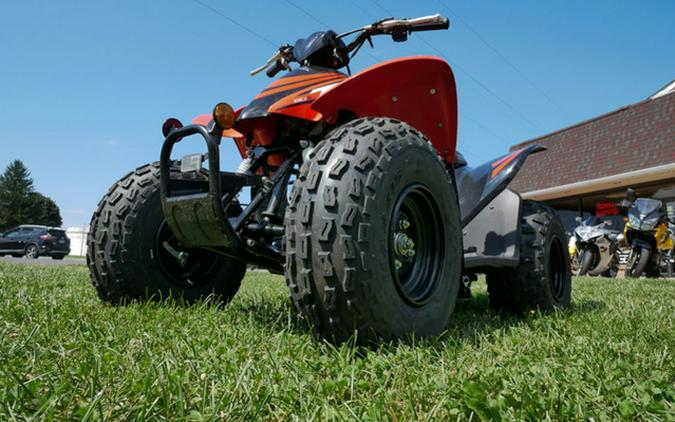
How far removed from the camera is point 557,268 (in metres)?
3.47

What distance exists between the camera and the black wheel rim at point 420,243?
206 cm

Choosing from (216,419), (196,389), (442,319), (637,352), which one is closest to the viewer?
(216,419)

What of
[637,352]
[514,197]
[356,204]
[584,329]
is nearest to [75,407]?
[356,204]

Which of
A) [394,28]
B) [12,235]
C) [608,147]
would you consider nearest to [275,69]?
[394,28]

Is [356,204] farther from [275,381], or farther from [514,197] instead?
[514,197]

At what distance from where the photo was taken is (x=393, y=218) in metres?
1.88

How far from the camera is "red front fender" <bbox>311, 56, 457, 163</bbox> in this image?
6.98 ft

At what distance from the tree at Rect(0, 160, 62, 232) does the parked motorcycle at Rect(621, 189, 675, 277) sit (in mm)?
69300

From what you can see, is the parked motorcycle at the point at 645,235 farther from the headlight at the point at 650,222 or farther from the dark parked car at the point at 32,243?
the dark parked car at the point at 32,243

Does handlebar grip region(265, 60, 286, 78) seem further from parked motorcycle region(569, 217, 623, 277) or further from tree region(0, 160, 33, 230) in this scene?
tree region(0, 160, 33, 230)

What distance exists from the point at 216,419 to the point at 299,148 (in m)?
1.65

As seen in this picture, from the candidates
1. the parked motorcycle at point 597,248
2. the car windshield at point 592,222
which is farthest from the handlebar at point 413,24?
the car windshield at point 592,222

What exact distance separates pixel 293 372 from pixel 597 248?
35.2 feet

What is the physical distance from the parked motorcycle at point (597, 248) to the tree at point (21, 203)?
68.1m
